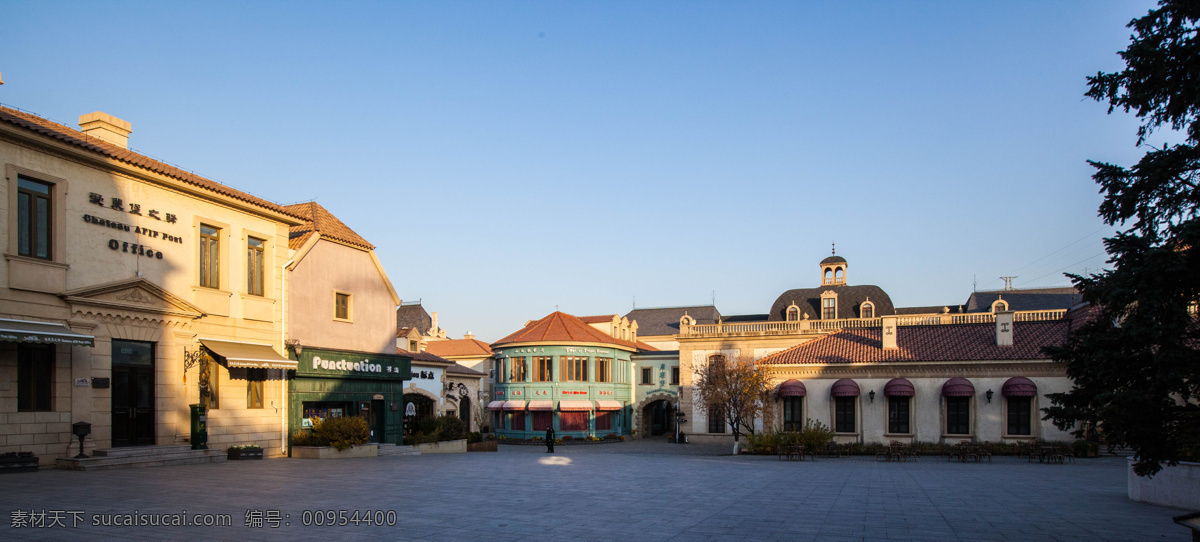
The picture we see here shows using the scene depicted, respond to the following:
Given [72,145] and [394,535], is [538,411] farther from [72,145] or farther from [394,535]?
[394,535]

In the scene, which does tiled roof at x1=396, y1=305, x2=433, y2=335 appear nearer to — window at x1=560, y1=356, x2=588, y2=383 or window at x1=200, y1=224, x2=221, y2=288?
window at x1=560, y1=356, x2=588, y2=383

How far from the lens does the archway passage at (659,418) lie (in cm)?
6266

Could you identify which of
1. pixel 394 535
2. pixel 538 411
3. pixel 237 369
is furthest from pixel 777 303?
pixel 394 535

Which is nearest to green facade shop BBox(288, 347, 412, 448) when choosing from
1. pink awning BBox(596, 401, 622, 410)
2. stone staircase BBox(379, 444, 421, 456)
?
stone staircase BBox(379, 444, 421, 456)

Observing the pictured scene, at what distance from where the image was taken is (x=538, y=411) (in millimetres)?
55656

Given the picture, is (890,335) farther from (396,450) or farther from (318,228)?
(318,228)

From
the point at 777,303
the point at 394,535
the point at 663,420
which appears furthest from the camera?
the point at 777,303

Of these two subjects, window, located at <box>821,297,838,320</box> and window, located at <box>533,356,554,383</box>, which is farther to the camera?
window, located at <box>821,297,838,320</box>

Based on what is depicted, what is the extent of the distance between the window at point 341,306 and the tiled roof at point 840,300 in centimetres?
4704

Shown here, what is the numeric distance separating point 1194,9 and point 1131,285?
374 centimetres

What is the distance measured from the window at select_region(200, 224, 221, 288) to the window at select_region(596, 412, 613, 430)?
35.6 metres

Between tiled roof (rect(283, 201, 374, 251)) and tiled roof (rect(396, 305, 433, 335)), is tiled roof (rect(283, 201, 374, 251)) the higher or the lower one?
the higher one

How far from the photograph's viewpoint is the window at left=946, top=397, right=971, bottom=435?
3769cm

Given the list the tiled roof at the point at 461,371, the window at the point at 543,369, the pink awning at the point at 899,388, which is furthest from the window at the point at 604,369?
the pink awning at the point at 899,388
